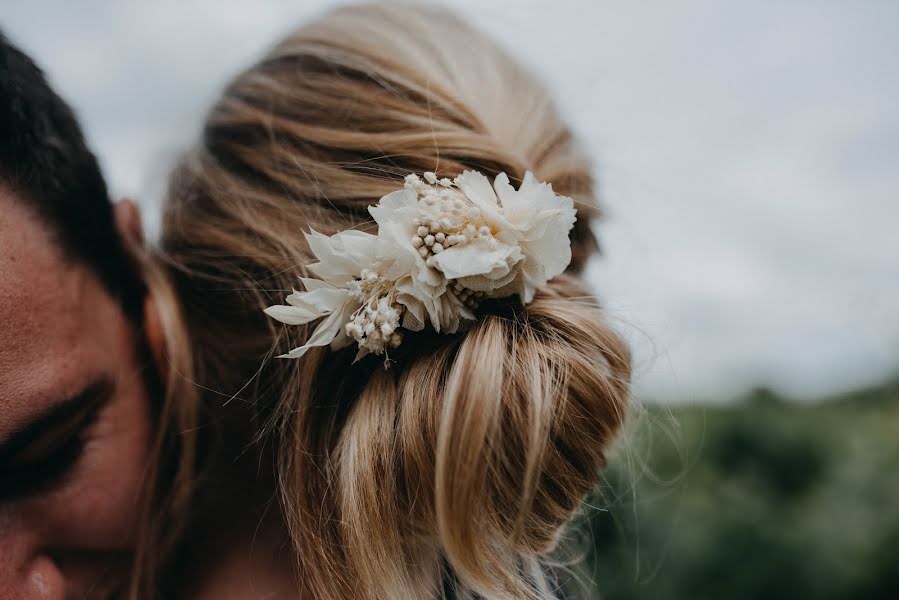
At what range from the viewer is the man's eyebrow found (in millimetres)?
991

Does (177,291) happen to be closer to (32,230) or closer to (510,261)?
(32,230)

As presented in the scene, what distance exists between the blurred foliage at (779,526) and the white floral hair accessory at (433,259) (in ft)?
5.98

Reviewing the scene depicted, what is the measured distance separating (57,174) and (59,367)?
0.38 meters

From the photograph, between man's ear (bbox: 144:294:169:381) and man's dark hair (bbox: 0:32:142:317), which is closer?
man's dark hair (bbox: 0:32:142:317)

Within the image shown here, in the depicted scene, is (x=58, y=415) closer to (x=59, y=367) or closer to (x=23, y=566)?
(x=59, y=367)

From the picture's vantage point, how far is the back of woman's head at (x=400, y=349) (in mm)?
911

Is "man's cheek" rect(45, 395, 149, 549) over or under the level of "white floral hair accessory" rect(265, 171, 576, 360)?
under

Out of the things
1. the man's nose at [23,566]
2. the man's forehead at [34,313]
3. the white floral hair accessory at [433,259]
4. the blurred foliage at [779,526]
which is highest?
the white floral hair accessory at [433,259]

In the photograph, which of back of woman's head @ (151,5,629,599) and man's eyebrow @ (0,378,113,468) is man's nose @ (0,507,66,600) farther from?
back of woman's head @ (151,5,629,599)

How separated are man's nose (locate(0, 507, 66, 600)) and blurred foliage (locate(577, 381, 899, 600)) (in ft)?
6.40

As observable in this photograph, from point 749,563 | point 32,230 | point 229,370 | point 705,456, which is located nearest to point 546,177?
point 229,370

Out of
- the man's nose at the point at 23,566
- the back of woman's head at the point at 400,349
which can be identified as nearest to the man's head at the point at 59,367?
the man's nose at the point at 23,566

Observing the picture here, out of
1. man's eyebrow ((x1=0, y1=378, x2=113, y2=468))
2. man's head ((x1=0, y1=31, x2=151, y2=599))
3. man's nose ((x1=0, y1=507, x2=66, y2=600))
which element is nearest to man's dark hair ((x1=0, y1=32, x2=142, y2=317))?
man's head ((x1=0, y1=31, x2=151, y2=599))

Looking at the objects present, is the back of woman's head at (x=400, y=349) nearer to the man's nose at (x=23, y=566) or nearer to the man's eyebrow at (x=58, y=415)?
the man's eyebrow at (x=58, y=415)
